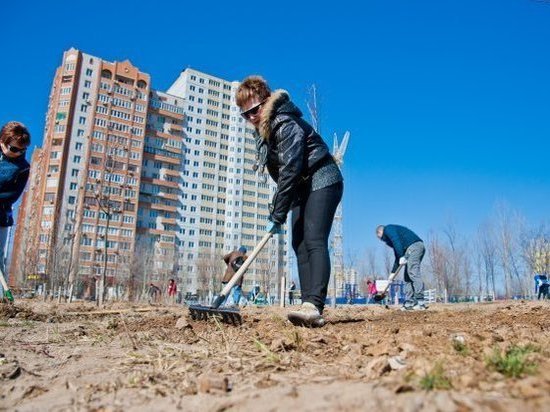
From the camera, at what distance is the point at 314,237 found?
3.38 m

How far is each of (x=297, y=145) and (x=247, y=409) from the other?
250 centimetres

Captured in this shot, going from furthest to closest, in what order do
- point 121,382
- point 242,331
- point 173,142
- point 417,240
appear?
point 173,142, point 417,240, point 242,331, point 121,382

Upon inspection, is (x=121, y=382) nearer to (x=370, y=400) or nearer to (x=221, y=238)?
(x=370, y=400)

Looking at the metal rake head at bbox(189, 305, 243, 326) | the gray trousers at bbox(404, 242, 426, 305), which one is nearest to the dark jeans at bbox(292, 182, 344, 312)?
the metal rake head at bbox(189, 305, 243, 326)

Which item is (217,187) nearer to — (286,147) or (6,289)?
(6,289)

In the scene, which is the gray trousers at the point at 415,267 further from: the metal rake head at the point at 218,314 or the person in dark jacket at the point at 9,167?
the person in dark jacket at the point at 9,167

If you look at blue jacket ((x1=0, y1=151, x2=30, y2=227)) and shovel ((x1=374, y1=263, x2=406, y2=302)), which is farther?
shovel ((x1=374, y1=263, x2=406, y2=302))

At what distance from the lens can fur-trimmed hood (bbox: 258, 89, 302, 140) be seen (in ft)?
11.5

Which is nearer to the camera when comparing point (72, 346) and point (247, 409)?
point (247, 409)

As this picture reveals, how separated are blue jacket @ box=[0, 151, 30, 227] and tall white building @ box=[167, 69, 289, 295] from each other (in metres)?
65.4

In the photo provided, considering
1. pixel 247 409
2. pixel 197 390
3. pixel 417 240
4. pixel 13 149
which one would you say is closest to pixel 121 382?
pixel 197 390

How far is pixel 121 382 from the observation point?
146 centimetres

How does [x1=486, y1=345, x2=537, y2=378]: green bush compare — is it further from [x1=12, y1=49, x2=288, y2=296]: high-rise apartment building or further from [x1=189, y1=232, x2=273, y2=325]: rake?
[x1=12, y1=49, x2=288, y2=296]: high-rise apartment building

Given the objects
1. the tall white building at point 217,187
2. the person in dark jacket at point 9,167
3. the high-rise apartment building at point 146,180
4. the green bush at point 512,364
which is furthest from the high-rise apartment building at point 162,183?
the green bush at point 512,364
